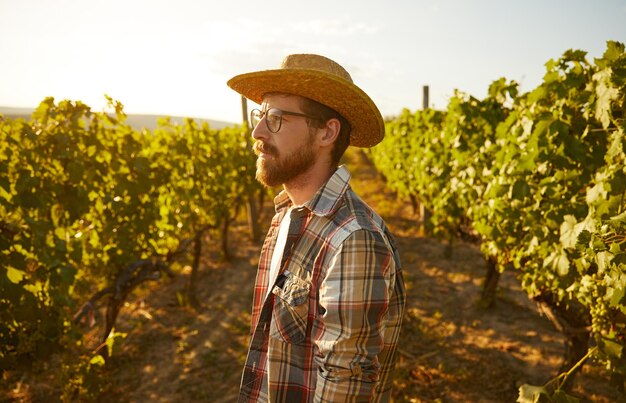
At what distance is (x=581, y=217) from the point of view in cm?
311

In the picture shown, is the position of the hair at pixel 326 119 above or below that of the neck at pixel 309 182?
above

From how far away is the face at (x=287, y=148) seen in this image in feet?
6.02

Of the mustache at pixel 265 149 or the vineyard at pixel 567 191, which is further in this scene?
the vineyard at pixel 567 191

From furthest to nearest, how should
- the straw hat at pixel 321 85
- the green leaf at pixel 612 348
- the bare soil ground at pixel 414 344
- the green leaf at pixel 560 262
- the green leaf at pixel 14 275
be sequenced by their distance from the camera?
the bare soil ground at pixel 414 344 → the green leaf at pixel 14 275 → the green leaf at pixel 560 262 → the green leaf at pixel 612 348 → the straw hat at pixel 321 85

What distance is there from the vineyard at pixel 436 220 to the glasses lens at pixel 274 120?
1.66 metres

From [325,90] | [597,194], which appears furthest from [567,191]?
[325,90]

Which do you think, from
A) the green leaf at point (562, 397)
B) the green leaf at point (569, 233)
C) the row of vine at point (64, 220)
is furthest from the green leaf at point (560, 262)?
the row of vine at point (64, 220)

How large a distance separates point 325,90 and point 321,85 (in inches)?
1.5

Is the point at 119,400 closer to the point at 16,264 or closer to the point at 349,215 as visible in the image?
the point at 16,264

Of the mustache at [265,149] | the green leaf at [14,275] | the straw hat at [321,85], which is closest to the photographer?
the straw hat at [321,85]

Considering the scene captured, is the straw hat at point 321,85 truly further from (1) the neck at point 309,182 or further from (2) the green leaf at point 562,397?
(2) the green leaf at point 562,397

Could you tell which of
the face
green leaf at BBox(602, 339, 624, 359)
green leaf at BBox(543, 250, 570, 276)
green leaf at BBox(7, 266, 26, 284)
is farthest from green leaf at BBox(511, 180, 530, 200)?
green leaf at BBox(7, 266, 26, 284)

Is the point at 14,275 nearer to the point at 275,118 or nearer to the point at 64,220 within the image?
the point at 64,220

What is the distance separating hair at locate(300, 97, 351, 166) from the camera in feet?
6.15
